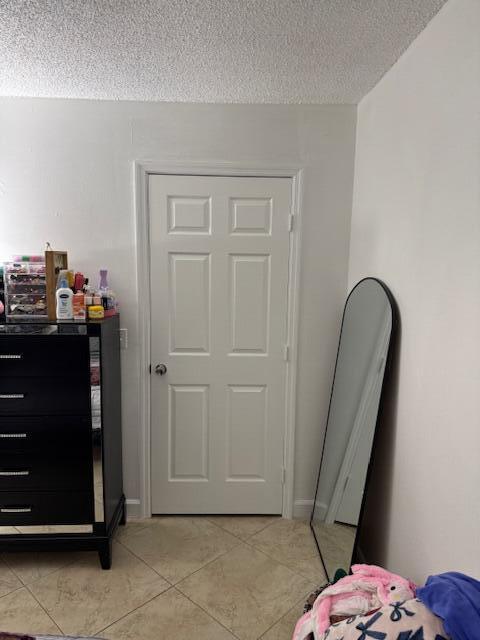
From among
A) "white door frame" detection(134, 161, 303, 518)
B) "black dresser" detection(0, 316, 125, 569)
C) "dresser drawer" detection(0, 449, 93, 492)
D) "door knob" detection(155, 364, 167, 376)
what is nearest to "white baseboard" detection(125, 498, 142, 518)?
"white door frame" detection(134, 161, 303, 518)

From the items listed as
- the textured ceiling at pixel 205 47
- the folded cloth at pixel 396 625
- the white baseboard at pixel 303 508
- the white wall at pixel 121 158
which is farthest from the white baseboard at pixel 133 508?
the textured ceiling at pixel 205 47

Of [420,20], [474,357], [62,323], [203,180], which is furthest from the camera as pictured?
[203,180]

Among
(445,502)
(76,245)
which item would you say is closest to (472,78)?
(445,502)

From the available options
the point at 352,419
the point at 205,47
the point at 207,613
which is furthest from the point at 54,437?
the point at 205,47

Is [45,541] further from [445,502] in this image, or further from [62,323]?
[445,502]

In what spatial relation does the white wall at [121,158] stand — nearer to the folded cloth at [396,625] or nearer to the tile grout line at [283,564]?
the tile grout line at [283,564]

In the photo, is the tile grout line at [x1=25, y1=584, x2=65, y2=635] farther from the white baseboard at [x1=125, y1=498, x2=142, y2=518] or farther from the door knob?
the door knob

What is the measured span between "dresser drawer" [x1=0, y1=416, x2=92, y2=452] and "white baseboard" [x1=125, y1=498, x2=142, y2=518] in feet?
2.14

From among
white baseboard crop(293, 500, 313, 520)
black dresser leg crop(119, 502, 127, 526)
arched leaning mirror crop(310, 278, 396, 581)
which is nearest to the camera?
arched leaning mirror crop(310, 278, 396, 581)

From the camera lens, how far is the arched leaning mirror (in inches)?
72.6

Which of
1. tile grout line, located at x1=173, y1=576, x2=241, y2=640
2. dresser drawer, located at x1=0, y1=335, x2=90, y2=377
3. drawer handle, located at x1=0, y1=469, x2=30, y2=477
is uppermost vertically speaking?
dresser drawer, located at x1=0, y1=335, x2=90, y2=377

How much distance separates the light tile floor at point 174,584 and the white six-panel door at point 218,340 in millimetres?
239

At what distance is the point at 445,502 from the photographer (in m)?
1.36

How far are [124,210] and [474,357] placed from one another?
74.5 inches
